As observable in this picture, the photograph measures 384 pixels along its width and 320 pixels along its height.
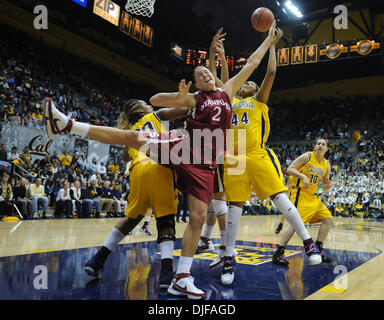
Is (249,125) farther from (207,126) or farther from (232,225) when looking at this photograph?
(232,225)

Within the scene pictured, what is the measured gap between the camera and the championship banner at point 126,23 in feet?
41.6

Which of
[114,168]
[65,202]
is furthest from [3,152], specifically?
[114,168]

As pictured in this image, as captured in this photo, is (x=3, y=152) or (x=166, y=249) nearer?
(x=166, y=249)

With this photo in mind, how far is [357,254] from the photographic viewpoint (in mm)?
4066

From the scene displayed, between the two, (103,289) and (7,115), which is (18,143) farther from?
(103,289)

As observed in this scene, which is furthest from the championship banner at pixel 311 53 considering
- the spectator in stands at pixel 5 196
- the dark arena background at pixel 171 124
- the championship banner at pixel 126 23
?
the spectator in stands at pixel 5 196

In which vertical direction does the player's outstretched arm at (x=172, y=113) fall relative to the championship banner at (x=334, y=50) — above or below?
below

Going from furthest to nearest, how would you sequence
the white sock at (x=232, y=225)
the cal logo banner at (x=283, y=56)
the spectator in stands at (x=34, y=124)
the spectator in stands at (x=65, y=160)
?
1. the cal logo banner at (x=283, y=56)
2. the spectator in stands at (x=65, y=160)
3. the spectator in stands at (x=34, y=124)
4. the white sock at (x=232, y=225)

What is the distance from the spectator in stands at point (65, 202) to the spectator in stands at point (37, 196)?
40cm

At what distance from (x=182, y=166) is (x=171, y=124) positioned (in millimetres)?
14203

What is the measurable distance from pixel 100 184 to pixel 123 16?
6.97 m

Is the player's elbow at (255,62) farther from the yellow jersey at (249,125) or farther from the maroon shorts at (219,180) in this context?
the maroon shorts at (219,180)

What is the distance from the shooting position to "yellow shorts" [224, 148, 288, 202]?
2.87 meters

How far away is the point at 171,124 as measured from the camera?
Answer: 16312 millimetres
